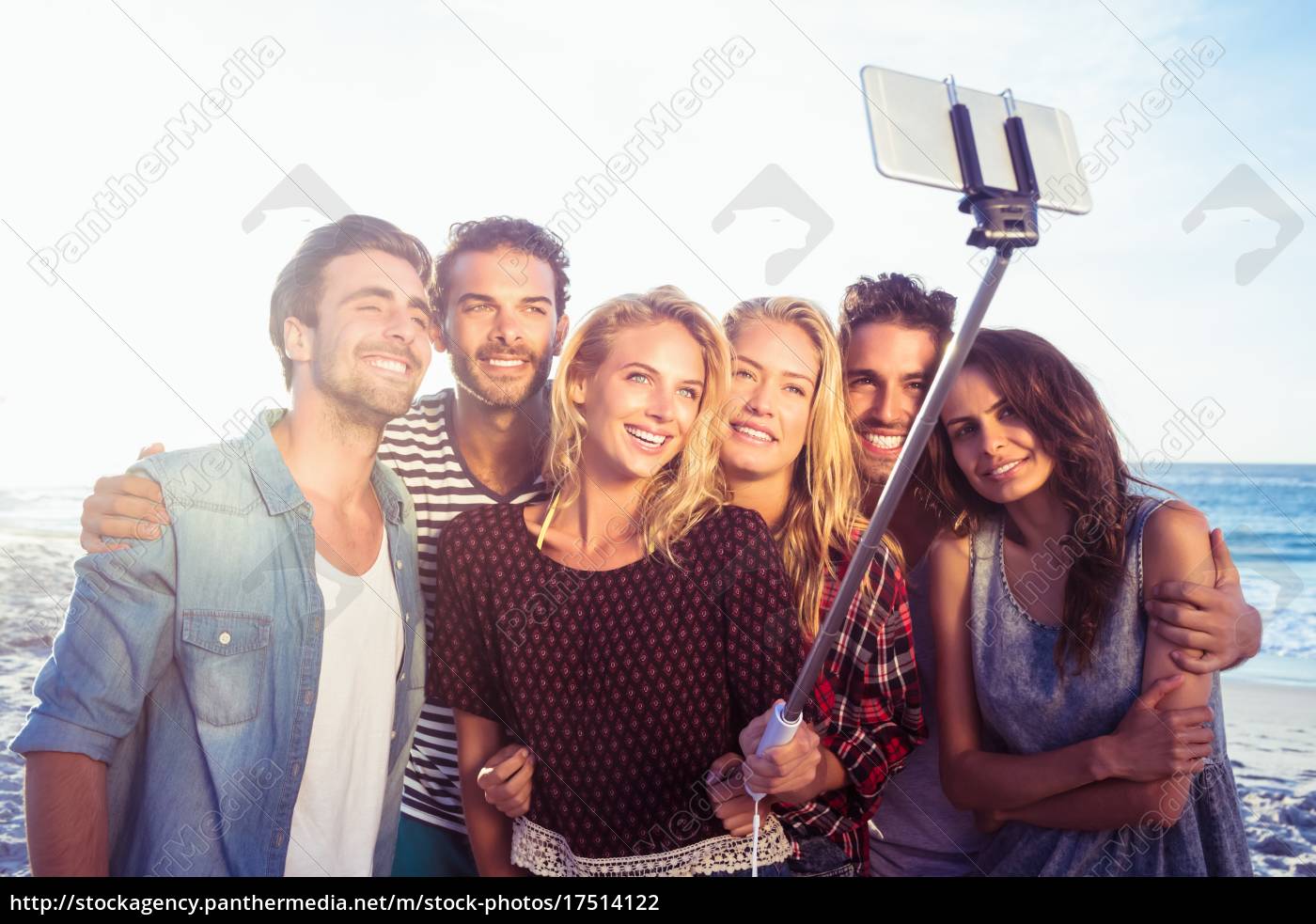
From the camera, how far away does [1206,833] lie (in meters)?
3.36

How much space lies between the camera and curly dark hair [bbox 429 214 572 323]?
12.3 feet

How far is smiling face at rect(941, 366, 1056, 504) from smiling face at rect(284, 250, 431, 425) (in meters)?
2.00

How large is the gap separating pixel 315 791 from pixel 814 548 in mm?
1903

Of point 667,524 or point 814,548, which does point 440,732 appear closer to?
point 667,524

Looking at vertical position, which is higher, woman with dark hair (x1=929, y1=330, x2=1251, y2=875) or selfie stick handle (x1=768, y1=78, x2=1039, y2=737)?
selfie stick handle (x1=768, y1=78, x2=1039, y2=737)

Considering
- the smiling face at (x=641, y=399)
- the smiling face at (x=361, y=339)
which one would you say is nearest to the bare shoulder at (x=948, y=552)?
the smiling face at (x=641, y=399)

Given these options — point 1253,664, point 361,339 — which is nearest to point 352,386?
point 361,339

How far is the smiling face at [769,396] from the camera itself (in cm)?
356

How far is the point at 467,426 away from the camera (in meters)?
3.76

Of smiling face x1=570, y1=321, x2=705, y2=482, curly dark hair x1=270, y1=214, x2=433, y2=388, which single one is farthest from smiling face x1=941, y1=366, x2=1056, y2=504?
curly dark hair x1=270, y1=214, x2=433, y2=388

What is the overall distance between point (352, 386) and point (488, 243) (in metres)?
0.76

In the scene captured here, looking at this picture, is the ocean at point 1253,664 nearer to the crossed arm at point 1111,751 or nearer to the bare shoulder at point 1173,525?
the crossed arm at point 1111,751

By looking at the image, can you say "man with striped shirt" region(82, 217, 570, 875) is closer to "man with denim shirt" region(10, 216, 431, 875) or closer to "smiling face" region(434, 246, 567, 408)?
"smiling face" region(434, 246, 567, 408)
